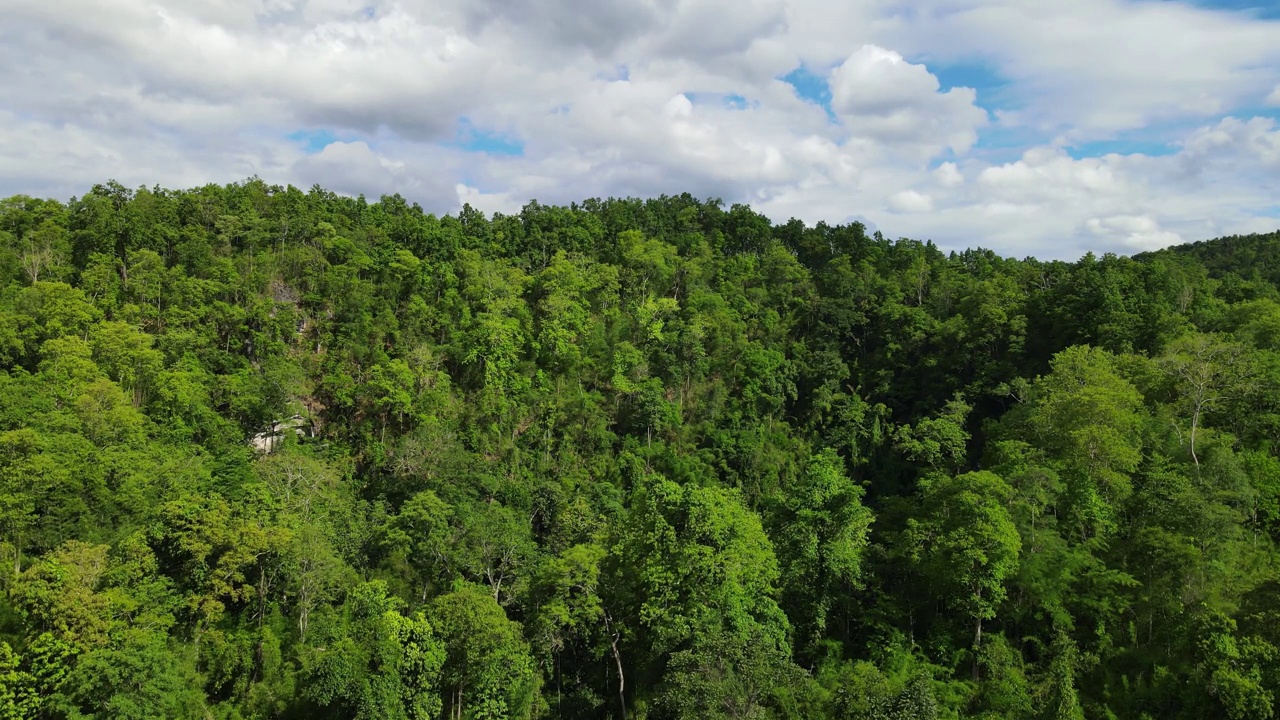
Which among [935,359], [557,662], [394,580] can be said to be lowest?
[557,662]

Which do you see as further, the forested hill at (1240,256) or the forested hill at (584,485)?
the forested hill at (1240,256)

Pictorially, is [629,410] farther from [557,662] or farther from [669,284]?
[557,662]

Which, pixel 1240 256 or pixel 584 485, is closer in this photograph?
pixel 584 485

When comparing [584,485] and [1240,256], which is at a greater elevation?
[1240,256]

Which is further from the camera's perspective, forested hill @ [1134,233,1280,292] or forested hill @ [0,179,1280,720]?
Result: forested hill @ [1134,233,1280,292]

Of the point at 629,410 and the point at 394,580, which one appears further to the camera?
the point at 629,410

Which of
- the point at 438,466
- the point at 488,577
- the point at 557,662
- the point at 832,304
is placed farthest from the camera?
the point at 832,304

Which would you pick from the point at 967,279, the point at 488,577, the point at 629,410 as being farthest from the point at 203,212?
the point at 967,279

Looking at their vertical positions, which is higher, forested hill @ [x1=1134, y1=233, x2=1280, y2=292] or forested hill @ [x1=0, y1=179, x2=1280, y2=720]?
A: forested hill @ [x1=1134, y1=233, x2=1280, y2=292]
